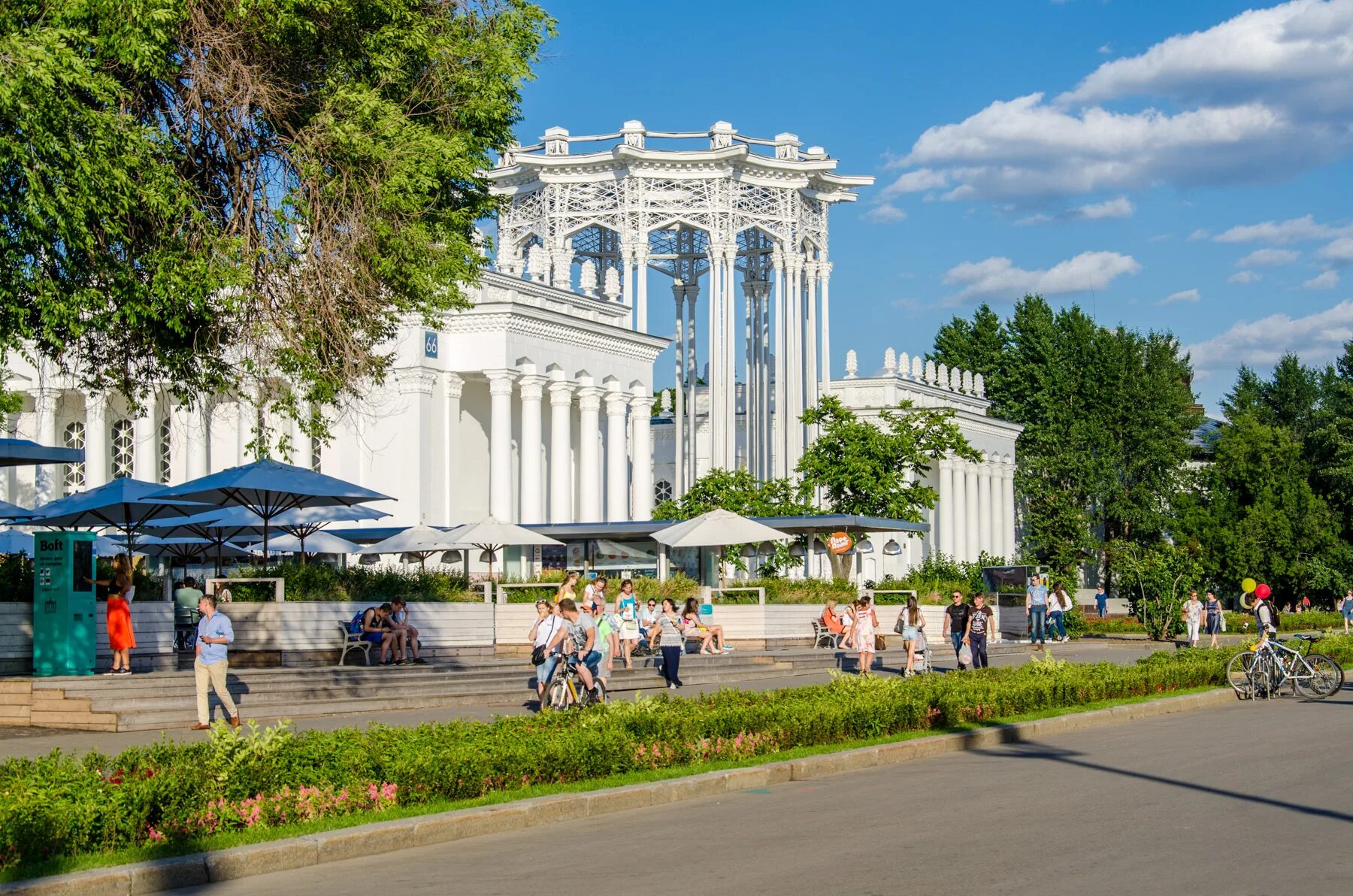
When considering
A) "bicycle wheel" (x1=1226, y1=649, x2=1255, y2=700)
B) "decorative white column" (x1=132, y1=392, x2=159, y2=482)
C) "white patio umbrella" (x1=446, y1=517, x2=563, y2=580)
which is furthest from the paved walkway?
"decorative white column" (x1=132, y1=392, x2=159, y2=482)

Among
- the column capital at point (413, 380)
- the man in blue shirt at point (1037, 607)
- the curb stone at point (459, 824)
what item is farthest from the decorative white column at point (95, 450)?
the curb stone at point (459, 824)

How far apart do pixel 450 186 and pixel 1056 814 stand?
13.6m

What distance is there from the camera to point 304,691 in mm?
21859

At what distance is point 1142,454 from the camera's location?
8656 cm

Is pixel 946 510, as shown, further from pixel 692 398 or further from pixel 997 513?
pixel 692 398

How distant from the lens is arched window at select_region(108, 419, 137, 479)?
51906 mm

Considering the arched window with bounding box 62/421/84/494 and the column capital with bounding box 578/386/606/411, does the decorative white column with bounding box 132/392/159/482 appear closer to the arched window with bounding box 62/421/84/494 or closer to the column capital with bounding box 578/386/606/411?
the arched window with bounding box 62/421/84/494

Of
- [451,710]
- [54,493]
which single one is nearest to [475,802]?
[451,710]

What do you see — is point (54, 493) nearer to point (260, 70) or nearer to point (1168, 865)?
point (260, 70)

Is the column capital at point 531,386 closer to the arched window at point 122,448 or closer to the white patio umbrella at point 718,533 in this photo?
the arched window at point 122,448

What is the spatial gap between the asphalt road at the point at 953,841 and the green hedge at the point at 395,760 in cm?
87

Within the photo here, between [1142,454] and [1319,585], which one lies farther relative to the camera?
[1142,454]

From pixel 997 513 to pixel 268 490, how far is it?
6159cm

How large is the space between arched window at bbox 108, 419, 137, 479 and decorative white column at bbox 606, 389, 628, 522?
16.2 metres
